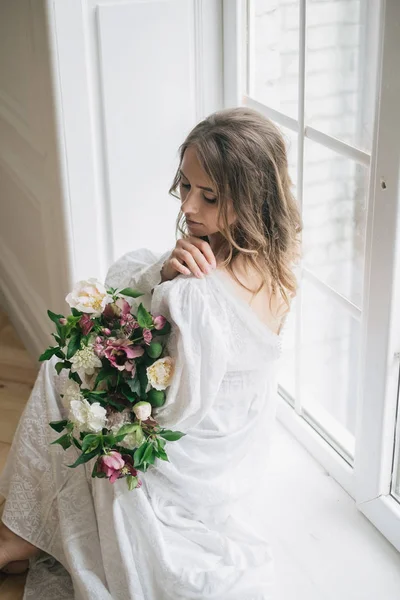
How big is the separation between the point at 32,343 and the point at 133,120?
995 mm

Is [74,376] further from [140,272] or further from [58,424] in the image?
[140,272]

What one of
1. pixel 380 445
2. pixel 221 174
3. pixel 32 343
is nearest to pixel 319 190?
pixel 221 174

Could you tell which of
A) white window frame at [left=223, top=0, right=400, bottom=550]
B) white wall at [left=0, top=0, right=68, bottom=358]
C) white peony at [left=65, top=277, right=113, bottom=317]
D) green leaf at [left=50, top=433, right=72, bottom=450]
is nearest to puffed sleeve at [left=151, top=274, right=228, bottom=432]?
white peony at [left=65, top=277, right=113, bottom=317]

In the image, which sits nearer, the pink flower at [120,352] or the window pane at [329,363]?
the pink flower at [120,352]

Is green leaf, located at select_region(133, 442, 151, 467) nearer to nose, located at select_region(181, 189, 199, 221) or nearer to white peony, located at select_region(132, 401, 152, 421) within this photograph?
white peony, located at select_region(132, 401, 152, 421)

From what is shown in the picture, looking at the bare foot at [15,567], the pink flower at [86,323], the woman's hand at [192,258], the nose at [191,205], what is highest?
the nose at [191,205]

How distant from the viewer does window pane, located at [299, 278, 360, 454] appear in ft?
7.99

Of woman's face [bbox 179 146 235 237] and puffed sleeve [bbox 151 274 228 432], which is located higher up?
woman's face [bbox 179 146 235 237]

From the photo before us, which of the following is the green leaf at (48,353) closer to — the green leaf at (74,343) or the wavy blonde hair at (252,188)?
the green leaf at (74,343)

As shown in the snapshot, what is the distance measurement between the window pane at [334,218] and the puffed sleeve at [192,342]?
516 mm

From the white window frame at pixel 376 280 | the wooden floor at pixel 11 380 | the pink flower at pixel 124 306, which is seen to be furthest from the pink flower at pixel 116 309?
the wooden floor at pixel 11 380

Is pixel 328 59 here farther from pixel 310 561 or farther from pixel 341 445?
pixel 310 561

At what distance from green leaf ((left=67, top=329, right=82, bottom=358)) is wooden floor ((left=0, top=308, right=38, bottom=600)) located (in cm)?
73

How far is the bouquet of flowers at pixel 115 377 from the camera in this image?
6.02 ft
